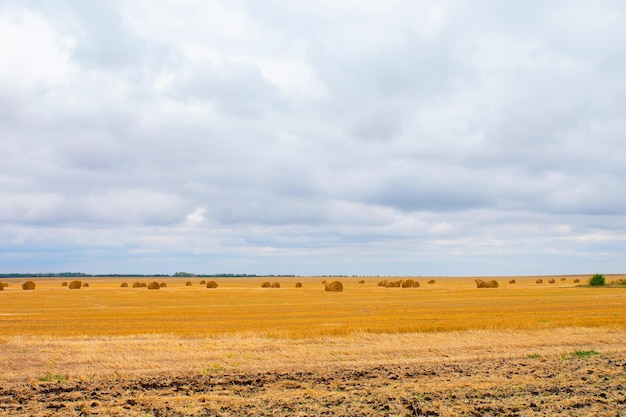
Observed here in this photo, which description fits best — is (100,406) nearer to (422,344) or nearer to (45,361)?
(45,361)

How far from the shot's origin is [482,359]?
16.1 metres

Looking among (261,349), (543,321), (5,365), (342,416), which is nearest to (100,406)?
(342,416)

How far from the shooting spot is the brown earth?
1031cm

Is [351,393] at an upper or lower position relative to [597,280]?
lower

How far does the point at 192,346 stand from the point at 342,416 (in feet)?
30.6

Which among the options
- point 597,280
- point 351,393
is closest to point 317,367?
point 351,393

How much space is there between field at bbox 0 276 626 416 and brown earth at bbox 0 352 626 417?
37 millimetres

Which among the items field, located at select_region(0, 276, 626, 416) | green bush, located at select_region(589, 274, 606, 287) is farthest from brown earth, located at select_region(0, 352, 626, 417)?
green bush, located at select_region(589, 274, 606, 287)

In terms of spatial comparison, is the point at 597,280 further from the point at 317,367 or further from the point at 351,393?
the point at 351,393

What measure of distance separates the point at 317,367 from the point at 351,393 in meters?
3.33

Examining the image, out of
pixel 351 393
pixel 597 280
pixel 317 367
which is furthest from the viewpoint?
pixel 597 280

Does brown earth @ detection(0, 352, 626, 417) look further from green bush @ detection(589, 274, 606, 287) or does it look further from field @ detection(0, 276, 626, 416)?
green bush @ detection(589, 274, 606, 287)

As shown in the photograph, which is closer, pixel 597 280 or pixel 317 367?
pixel 317 367

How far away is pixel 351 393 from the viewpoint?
11.7 meters
